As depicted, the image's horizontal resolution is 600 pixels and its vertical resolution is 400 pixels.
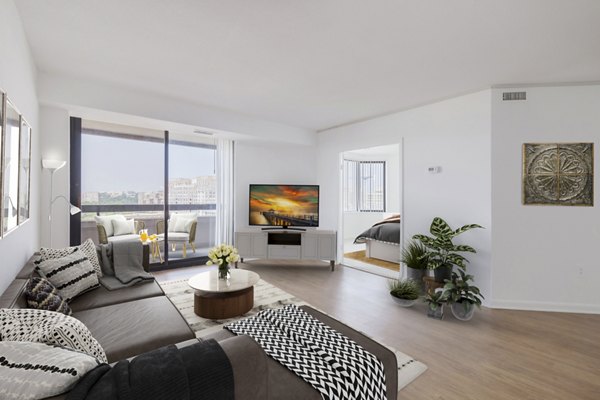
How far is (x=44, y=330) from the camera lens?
118 centimetres

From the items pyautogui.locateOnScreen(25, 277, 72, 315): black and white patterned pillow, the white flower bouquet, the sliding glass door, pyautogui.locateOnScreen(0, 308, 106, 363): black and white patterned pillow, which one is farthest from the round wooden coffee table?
the sliding glass door

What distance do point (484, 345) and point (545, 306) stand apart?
150 cm

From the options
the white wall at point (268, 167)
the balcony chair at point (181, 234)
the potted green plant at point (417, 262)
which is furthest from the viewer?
the white wall at point (268, 167)

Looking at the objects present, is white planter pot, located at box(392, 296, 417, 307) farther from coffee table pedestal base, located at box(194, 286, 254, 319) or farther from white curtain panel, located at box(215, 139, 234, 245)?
white curtain panel, located at box(215, 139, 234, 245)

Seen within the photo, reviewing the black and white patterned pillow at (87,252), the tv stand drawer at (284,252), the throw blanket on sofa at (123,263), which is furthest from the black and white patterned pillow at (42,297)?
the tv stand drawer at (284,252)

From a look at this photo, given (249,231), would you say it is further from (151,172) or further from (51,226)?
(51,226)

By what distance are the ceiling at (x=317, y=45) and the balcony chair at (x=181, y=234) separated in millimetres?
2304

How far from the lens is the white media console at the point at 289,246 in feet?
16.6

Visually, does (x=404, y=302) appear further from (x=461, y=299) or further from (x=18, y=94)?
(x=18, y=94)

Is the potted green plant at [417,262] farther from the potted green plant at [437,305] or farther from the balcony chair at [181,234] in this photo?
the balcony chair at [181,234]

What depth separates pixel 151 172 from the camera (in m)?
4.87

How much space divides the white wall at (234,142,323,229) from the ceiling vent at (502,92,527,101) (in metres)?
3.37

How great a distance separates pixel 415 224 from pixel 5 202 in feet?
14.5

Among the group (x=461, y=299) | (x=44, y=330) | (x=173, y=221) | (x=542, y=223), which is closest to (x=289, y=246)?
(x=173, y=221)
